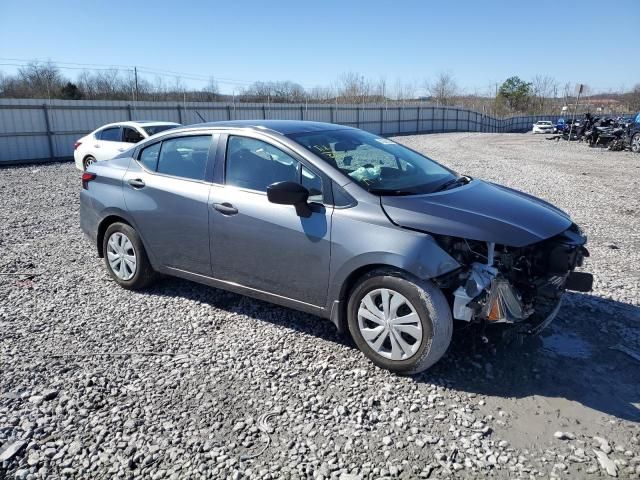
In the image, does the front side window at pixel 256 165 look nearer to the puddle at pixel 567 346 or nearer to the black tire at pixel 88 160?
the puddle at pixel 567 346

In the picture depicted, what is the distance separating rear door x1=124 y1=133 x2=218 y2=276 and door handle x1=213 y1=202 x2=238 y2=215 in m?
0.15

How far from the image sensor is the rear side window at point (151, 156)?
4766 mm

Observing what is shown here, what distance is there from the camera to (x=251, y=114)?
2638 centimetres

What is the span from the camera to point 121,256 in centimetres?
501

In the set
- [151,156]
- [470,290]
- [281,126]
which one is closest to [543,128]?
[281,126]

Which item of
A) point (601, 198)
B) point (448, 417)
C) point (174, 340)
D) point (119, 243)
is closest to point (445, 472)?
point (448, 417)

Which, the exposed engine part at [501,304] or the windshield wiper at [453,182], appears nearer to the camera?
the exposed engine part at [501,304]

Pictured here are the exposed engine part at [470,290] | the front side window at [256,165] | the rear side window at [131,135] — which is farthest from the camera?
the rear side window at [131,135]

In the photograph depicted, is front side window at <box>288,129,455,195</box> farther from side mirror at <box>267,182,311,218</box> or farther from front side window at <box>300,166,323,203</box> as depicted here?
side mirror at <box>267,182,311,218</box>

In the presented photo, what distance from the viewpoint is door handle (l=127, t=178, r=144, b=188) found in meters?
4.71

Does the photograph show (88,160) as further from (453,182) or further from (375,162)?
(453,182)

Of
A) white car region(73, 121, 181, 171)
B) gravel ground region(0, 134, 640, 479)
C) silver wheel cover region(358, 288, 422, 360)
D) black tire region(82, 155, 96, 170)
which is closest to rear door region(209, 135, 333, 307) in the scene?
silver wheel cover region(358, 288, 422, 360)

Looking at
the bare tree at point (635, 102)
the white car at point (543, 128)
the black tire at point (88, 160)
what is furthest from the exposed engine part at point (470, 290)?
the bare tree at point (635, 102)

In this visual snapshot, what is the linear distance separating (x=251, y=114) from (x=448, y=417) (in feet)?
82.1
